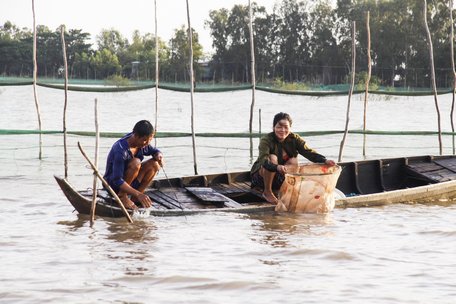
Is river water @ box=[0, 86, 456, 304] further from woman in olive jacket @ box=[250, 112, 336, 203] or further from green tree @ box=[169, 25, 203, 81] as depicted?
green tree @ box=[169, 25, 203, 81]

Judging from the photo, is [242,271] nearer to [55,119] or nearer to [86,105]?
[55,119]

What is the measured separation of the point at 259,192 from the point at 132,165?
1.49m

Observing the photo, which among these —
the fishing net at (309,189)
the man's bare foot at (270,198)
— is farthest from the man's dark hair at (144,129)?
the man's bare foot at (270,198)

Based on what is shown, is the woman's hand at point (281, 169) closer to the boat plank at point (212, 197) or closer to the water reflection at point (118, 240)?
the boat plank at point (212, 197)

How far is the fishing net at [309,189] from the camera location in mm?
6777

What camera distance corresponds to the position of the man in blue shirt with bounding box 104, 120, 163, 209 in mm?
6238

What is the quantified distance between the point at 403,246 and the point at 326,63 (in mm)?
41395

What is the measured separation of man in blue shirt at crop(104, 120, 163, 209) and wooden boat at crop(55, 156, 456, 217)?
0.44ft

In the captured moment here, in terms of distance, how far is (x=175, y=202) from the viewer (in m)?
6.94

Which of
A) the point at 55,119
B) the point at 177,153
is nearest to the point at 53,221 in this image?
the point at 177,153

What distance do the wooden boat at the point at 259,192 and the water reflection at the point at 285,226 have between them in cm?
12

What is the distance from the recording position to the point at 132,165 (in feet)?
21.1

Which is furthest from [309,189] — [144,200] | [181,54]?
[181,54]

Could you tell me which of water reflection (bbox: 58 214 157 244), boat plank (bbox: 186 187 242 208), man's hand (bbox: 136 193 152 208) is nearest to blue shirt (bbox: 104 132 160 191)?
man's hand (bbox: 136 193 152 208)
